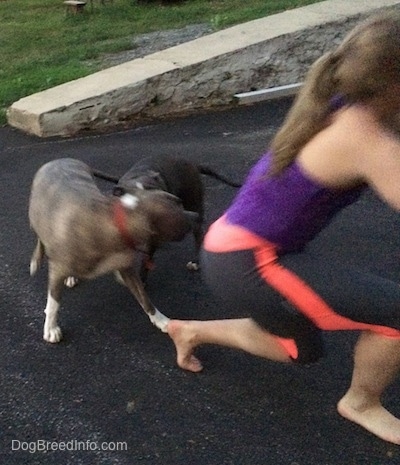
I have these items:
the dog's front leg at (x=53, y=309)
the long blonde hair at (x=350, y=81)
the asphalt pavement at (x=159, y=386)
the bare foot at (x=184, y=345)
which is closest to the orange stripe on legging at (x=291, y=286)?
the long blonde hair at (x=350, y=81)

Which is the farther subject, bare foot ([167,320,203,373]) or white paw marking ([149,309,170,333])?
white paw marking ([149,309,170,333])

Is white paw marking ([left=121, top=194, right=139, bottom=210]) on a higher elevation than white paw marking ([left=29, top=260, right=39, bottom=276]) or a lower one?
higher

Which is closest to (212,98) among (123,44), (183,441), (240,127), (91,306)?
(240,127)

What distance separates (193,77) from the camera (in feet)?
23.4

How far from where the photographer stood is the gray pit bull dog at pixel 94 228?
3.40 meters

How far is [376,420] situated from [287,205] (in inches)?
39.2

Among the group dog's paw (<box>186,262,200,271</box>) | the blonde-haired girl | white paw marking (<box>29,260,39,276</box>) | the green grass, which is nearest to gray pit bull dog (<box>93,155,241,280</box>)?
dog's paw (<box>186,262,200,271</box>)

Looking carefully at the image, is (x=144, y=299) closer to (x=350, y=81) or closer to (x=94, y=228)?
(x=94, y=228)

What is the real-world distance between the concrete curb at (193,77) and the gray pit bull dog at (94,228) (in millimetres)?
2807

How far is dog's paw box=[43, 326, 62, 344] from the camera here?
Answer: 3.73m

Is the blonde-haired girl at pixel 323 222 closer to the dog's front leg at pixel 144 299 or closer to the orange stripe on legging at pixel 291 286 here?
the orange stripe on legging at pixel 291 286

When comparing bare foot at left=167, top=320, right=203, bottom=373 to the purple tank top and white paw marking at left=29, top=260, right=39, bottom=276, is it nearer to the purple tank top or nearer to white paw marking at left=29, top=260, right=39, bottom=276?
the purple tank top

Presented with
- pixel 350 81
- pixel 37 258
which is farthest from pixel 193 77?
pixel 350 81

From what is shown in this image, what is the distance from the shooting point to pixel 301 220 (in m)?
2.55
